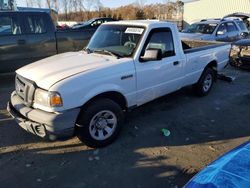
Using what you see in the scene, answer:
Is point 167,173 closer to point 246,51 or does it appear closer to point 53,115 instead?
point 53,115

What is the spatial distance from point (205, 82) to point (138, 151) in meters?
3.26

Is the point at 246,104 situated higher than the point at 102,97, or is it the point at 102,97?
the point at 102,97

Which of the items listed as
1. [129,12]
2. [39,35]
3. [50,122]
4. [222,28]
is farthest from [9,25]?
[129,12]

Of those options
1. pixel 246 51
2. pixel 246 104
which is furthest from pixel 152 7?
pixel 246 104

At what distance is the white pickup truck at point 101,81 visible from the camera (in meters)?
3.89

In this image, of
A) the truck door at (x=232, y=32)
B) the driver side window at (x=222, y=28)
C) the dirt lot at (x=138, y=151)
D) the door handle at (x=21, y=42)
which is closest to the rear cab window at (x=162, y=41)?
the dirt lot at (x=138, y=151)

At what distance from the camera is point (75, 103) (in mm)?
3920

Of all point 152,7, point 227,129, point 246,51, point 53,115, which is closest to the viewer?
point 53,115

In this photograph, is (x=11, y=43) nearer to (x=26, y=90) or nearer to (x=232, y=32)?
Result: (x=26, y=90)

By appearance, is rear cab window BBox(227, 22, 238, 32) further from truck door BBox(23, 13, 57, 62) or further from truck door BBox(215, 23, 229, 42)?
truck door BBox(23, 13, 57, 62)

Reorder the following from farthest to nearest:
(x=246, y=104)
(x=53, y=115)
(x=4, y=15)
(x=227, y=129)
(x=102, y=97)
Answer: (x=4, y=15), (x=246, y=104), (x=227, y=129), (x=102, y=97), (x=53, y=115)

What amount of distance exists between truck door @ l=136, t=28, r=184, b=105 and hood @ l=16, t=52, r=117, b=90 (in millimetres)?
608

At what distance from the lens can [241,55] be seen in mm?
9781

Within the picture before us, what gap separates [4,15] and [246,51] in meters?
7.56
